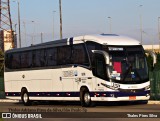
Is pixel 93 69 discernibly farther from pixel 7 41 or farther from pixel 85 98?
pixel 7 41

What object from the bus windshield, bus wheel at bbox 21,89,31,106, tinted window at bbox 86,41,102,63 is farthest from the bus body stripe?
tinted window at bbox 86,41,102,63

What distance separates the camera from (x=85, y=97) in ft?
81.9

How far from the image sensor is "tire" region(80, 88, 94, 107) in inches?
970

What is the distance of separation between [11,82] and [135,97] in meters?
11.9

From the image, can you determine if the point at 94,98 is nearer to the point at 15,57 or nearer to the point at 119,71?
the point at 119,71

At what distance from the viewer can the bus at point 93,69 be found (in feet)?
77.3

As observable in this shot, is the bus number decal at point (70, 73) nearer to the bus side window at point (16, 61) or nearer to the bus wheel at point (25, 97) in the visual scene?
the bus wheel at point (25, 97)

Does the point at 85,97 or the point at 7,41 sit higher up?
the point at 7,41

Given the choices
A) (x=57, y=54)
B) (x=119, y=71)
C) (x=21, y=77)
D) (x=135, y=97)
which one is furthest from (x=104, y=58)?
(x=21, y=77)

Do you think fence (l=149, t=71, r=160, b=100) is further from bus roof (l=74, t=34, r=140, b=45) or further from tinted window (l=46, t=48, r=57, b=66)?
tinted window (l=46, t=48, r=57, b=66)

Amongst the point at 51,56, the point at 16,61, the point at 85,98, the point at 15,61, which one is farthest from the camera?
the point at 15,61

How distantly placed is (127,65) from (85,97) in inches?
113

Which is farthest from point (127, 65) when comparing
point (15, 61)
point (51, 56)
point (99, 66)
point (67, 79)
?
point (15, 61)

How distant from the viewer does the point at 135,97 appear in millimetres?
23781
